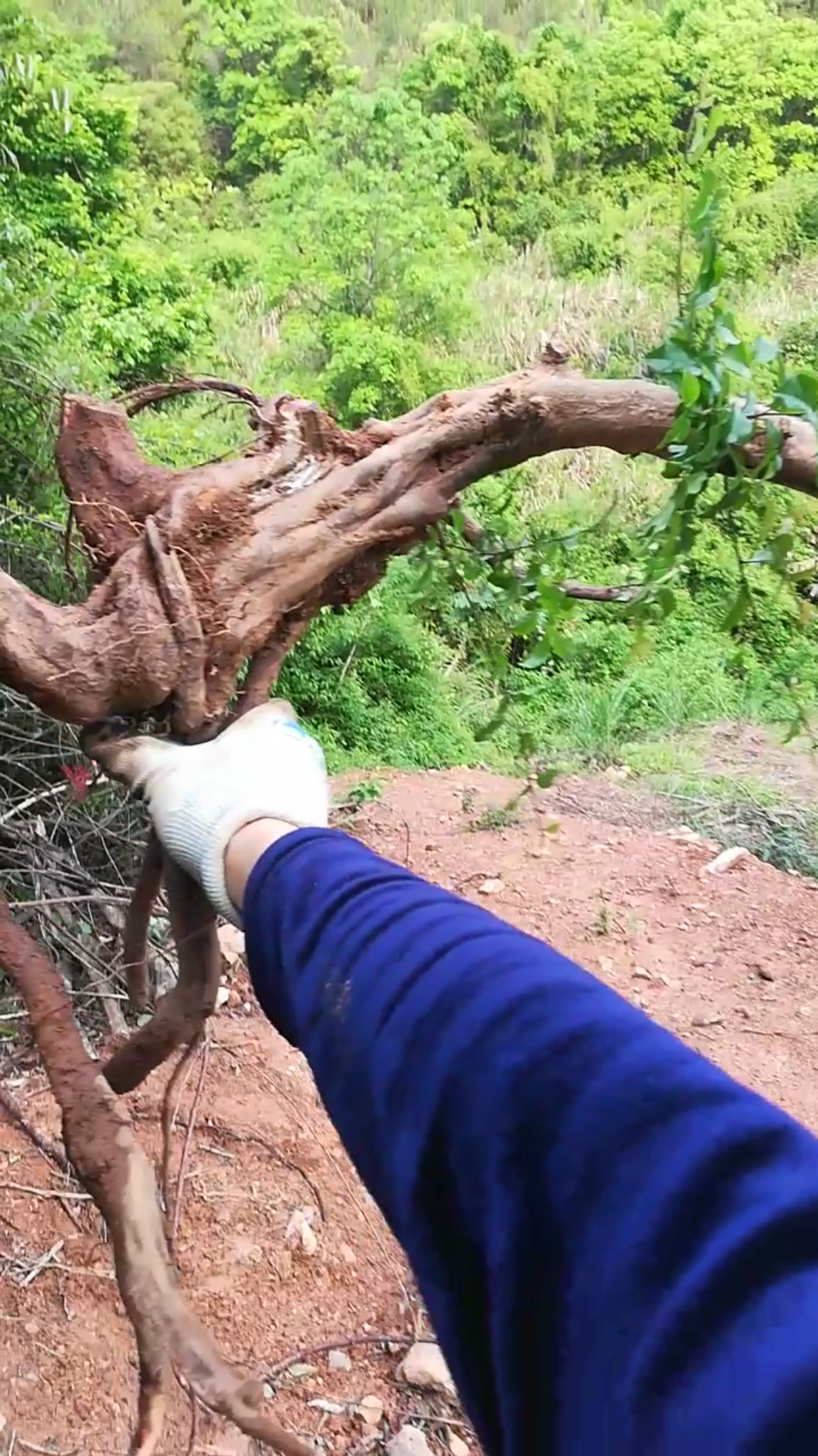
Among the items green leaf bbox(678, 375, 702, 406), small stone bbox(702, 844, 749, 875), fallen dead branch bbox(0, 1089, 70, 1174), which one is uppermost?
green leaf bbox(678, 375, 702, 406)

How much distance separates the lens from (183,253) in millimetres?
8125

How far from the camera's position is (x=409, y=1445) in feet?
4.67

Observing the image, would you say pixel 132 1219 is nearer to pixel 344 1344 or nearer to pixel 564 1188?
pixel 564 1188

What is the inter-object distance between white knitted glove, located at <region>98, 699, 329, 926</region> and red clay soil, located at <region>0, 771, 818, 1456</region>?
0.59 m

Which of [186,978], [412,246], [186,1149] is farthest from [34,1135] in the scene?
[412,246]

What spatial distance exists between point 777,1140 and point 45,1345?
5.05 ft

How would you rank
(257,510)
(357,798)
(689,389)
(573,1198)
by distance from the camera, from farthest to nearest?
(357,798)
(257,510)
(689,389)
(573,1198)

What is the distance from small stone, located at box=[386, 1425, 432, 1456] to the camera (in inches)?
55.7

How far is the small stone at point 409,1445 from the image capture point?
1.42 m

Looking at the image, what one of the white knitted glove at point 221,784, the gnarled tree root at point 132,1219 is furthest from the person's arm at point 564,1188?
the white knitted glove at point 221,784

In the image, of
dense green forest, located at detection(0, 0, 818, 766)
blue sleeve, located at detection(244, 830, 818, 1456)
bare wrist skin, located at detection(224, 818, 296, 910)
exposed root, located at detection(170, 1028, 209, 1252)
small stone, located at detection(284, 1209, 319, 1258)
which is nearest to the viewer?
blue sleeve, located at detection(244, 830, 818, 1456)

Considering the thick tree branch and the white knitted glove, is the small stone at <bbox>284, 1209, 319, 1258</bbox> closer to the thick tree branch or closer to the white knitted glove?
the white knitted glove

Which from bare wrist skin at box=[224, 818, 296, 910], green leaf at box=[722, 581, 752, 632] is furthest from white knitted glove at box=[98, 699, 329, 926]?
green leaf at box=[722, 581, 752, 632]

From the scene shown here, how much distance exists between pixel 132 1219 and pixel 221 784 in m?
0.45
